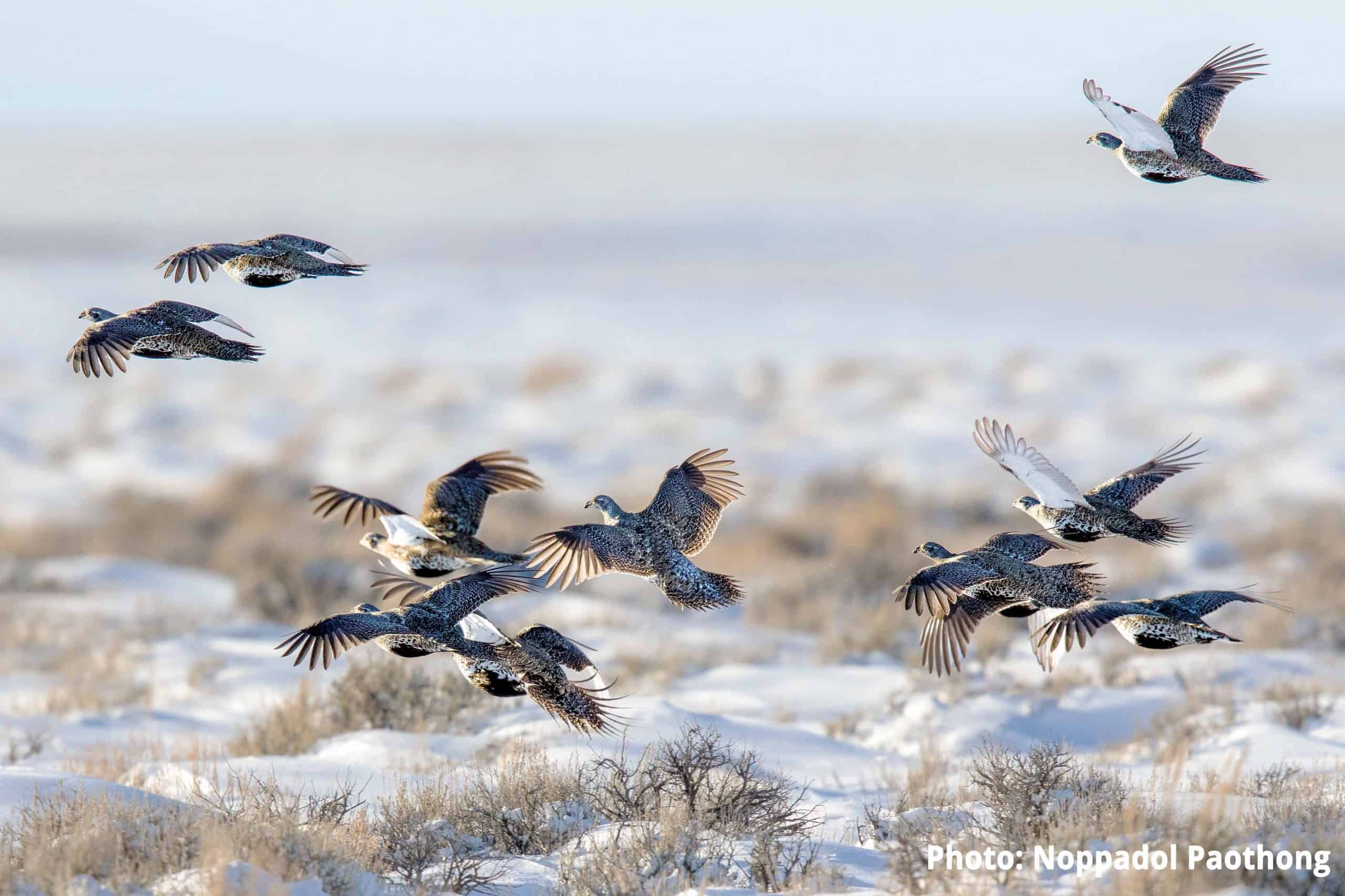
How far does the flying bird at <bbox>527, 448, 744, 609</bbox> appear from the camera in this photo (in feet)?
18.0

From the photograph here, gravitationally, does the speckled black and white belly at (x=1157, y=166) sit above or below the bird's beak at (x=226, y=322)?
above

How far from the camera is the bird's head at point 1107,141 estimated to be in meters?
5.44

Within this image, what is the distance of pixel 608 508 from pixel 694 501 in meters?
0.44

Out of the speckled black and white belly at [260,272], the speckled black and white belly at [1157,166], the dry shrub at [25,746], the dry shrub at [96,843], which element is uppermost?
the speckled black and white belly at [1157,166]

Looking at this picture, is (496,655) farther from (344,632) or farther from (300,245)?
(300,245)

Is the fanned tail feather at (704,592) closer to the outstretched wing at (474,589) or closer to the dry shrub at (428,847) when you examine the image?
the outstretched wing at (474,589)

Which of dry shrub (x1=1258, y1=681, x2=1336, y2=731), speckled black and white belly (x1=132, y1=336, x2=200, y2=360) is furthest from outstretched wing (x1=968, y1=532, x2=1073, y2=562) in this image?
dry shrub (x1=1258, y1=681, x2=1336, y2=731)

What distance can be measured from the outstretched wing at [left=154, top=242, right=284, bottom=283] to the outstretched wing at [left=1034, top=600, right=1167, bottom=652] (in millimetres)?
3039

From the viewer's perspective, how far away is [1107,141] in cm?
547

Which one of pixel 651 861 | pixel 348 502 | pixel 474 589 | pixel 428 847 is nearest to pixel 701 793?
pixel 651 861

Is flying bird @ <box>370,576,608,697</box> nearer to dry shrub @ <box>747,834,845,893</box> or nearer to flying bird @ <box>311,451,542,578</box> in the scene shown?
flying bird @ <box>311,451,542,578</box>

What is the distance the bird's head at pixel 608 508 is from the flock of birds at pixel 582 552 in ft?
0.45

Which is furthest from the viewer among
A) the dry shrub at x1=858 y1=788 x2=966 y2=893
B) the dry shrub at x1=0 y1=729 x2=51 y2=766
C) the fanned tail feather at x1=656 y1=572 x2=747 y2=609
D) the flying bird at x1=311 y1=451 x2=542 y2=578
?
the dry shrub at x1=0 y1=729 x2=51 y2=766

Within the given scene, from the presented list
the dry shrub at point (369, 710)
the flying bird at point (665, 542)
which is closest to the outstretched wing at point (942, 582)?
the flying bird at point (665, 542)
